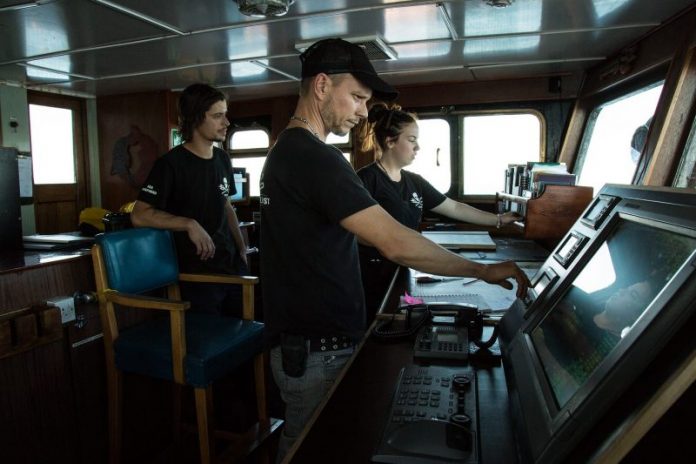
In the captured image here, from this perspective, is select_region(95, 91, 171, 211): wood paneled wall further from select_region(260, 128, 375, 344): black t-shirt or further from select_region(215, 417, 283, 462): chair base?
select_region(260, 128, 375, 344): black t-shirt

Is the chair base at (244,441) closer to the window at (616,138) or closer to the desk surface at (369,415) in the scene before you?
the desk surface at (369,415)

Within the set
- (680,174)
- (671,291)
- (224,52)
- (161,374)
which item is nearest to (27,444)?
(161,374)

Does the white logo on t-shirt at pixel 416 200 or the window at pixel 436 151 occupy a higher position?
the window at pixel 436 151

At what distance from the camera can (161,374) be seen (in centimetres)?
202

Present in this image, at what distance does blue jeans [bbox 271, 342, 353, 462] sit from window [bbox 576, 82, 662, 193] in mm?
2067

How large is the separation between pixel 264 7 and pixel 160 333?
5.22 feet

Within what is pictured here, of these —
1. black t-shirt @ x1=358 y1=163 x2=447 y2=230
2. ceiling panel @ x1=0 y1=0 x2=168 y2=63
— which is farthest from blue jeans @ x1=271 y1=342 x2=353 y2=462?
ceiling panel @ x1=0 y1=0 x2=168 y2=63

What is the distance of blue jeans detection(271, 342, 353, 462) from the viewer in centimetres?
134


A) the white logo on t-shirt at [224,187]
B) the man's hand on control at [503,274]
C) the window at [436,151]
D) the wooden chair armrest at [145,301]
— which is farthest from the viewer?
the window at [436,151]

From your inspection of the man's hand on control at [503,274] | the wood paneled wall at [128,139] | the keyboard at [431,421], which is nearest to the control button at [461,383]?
the keyboard at [431,421]

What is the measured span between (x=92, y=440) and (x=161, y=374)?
547 millimetres

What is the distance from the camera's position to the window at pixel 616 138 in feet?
9.91

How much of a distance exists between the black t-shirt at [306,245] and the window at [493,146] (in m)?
3.57

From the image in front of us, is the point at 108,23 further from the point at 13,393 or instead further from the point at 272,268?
the point at 272,268
